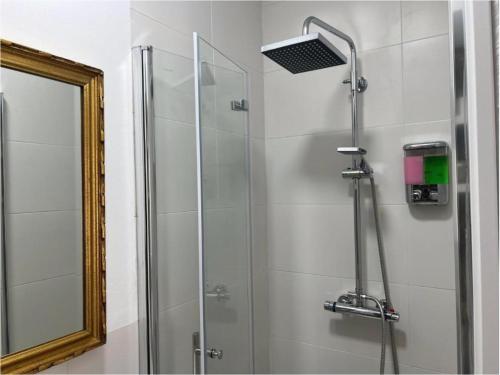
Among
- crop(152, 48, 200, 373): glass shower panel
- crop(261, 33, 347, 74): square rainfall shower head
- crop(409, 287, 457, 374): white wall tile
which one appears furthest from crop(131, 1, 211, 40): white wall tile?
crop(409, 287, 457, 374): white wall tile

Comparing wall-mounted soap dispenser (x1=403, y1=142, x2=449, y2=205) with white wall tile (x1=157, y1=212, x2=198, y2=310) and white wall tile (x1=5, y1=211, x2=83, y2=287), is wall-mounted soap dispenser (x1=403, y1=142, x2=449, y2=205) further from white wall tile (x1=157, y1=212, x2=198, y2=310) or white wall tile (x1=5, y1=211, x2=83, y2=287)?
white wall tile (x1=5, y1=211, x2=83, y2=287)

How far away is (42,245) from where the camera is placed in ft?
2.69

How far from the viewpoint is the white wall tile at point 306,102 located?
151 centimetres

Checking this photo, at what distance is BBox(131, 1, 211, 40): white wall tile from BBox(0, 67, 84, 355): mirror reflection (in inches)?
15.6

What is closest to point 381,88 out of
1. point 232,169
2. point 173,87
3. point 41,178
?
point 232,169

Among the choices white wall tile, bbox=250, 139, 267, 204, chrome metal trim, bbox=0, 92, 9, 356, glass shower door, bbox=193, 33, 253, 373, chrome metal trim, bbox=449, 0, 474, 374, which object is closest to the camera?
chrome metal trim, bbox=449, 0, 474, 374

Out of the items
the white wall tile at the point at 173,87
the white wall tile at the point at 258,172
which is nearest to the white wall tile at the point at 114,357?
the white wall tile at the point at 173,87

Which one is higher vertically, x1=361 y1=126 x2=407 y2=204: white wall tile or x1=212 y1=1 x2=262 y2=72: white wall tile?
x1=212 y1=1 x2=262 y2=72: white wall tile

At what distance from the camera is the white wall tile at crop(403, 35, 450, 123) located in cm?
131

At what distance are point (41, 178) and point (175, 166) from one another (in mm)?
385

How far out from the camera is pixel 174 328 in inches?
44.0

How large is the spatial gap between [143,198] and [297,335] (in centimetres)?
100

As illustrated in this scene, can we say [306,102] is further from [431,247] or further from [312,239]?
[431,247]

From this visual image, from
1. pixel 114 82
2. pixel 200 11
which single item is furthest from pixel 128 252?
pixel 200 11
